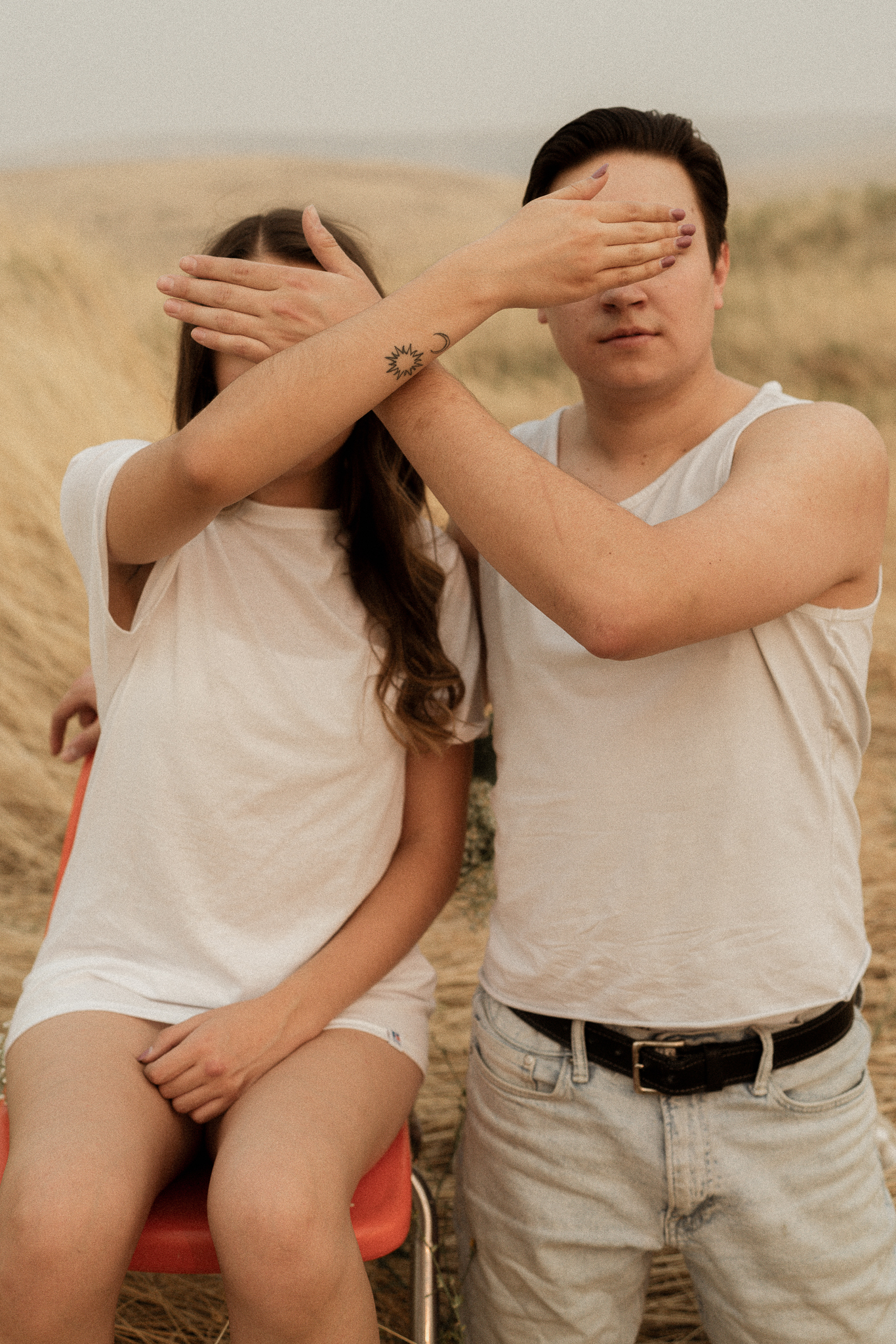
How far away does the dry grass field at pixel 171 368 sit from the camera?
259 centimetres

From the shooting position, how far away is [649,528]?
4.14 feet

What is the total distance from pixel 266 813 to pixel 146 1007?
0.30 meters

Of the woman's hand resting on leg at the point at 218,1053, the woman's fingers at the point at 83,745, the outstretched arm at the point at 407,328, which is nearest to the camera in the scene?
the outstretched arm at the point at 407,328

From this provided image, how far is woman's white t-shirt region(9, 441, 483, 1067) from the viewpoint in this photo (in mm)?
1529

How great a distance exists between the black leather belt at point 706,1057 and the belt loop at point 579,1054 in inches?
1.4

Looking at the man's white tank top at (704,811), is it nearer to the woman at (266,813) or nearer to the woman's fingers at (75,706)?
the woman at (266,813)

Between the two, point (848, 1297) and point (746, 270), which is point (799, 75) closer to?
point (746, 270)

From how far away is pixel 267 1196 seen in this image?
1.23 metres

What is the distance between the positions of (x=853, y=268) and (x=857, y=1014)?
823cm

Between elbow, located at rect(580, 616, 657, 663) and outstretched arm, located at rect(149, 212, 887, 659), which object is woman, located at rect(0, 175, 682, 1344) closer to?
outstretched arm, located at rect(149, 212, 887, 659)

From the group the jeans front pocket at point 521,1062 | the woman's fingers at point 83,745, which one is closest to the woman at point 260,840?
the jeans front pocket at point 521,1062

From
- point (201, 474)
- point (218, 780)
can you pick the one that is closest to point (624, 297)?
point (201, 474)

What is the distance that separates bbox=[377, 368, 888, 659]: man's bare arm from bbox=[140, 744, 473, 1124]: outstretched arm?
20.8 inches

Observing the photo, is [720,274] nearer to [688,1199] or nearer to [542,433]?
[542,433]
